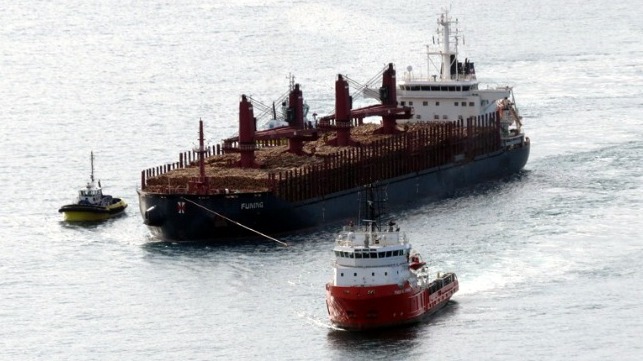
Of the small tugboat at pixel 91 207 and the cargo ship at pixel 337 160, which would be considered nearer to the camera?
the cargo ship at pixel 337 160

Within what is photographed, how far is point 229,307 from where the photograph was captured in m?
83.2

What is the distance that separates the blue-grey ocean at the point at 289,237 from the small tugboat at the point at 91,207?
98cm

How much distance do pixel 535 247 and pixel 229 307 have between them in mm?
16585

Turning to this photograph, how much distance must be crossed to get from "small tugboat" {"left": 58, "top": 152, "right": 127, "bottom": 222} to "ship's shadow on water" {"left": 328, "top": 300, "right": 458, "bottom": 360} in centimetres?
2664

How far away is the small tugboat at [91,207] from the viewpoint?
102m

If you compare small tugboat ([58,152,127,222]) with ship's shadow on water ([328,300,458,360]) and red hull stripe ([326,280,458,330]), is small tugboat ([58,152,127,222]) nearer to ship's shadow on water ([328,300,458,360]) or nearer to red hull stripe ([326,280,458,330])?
red hull stripe ([326,280,458,330])

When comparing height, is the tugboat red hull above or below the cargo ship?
below

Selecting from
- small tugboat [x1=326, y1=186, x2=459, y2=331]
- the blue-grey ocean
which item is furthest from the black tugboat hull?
small tugboat [x1=326, y1=186, x2=459, y2=331]

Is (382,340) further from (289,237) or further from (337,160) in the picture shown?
(337,160)

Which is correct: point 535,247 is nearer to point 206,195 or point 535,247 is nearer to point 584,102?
point 206,195

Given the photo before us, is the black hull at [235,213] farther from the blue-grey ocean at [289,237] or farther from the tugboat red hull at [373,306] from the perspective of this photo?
the tugboat red hull at [373,306]

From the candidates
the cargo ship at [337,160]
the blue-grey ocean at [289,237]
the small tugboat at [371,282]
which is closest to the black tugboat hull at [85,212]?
the blue-grey ocean at [289,237]

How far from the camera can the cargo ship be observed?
316 ft

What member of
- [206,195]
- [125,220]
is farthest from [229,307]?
[125,220]
